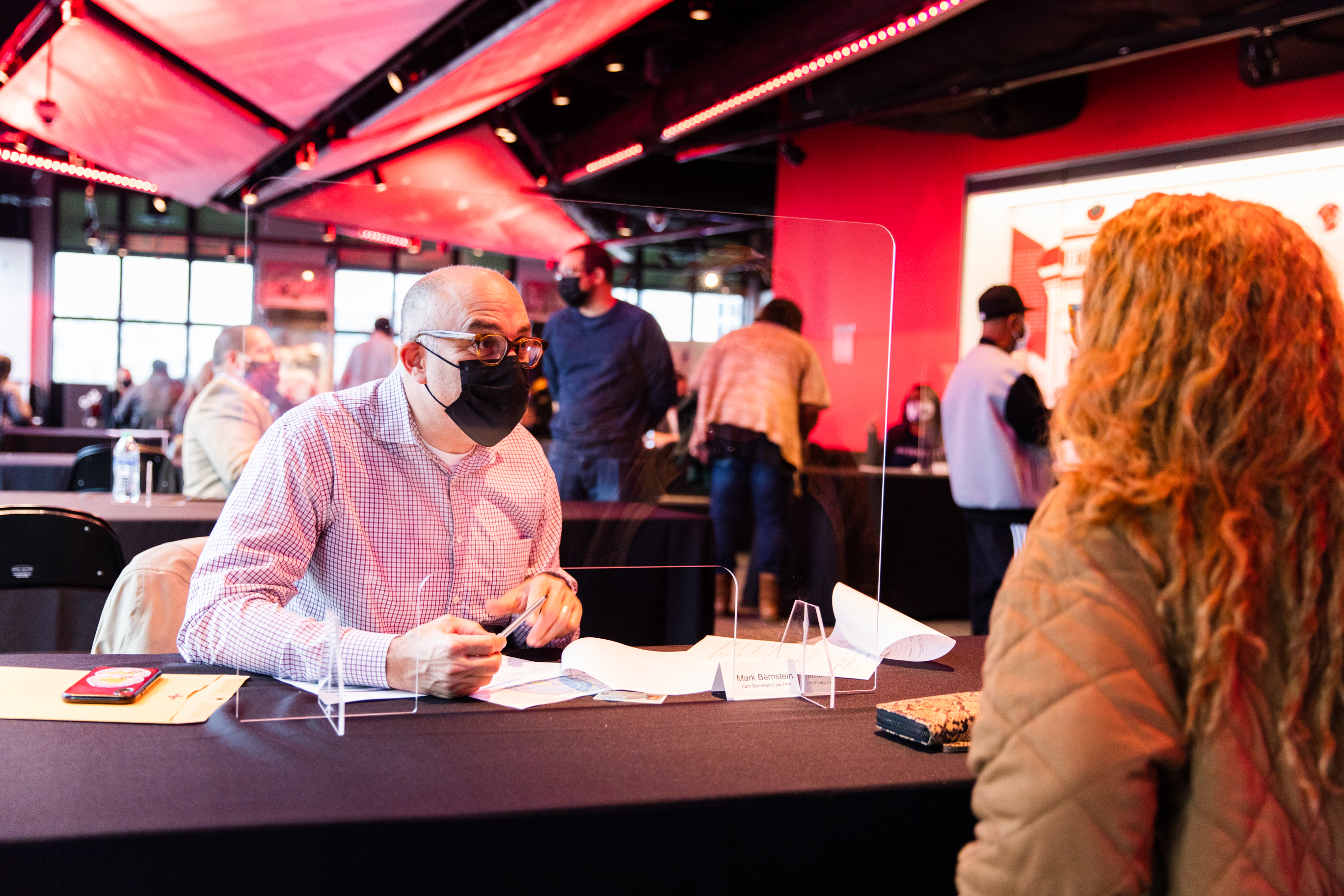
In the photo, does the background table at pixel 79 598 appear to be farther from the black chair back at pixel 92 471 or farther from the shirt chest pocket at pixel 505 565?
the black chair back at pixel 92 471

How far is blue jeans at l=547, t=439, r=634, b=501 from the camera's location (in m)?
2.38

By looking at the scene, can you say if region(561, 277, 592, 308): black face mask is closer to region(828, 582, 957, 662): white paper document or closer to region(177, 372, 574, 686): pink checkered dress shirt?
region(177, 372, 574, 686): pink checkered dress shirt

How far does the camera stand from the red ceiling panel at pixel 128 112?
593 centimetres

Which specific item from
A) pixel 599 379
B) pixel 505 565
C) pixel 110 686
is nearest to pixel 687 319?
pixel 599 379

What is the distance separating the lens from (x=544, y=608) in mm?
1804

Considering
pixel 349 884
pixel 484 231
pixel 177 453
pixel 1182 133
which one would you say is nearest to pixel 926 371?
pixel 1182 133

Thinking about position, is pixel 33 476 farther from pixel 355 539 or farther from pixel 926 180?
pixel 926 180

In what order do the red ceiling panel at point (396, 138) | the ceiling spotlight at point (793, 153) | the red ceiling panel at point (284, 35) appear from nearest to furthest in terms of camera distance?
the red ceiling panel at point (284, 35), the ceiling spotlight at point (793, 153), the red ceiling panel at point (396, 138)

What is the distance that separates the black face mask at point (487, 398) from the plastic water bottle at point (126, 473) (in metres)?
2.60

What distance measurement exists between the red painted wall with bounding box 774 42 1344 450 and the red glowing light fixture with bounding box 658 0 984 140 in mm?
1140

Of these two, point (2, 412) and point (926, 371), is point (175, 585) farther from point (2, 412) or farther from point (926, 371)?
point (2, 412)

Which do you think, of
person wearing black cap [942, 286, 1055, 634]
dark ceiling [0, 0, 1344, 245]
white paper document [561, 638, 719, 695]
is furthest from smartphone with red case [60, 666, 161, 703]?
person wearing black cap [942, 286, 1055, 634]

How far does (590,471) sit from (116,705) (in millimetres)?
1269

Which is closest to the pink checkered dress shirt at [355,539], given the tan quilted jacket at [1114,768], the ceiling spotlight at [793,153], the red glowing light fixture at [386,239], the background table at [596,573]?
the background table at [596,573]
